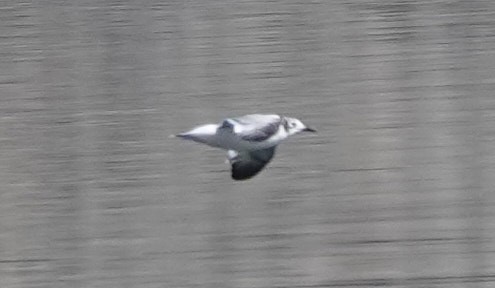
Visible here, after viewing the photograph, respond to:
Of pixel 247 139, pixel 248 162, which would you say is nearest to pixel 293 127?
pixel 248 162

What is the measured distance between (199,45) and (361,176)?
0.58 m

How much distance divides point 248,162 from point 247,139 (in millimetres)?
145

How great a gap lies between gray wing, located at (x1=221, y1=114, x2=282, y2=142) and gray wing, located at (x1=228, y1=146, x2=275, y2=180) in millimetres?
54

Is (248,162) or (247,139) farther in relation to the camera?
(248,162)

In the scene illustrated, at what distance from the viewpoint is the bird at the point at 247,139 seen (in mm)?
2369

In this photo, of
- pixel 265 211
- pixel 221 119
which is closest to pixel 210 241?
pixel 265 211

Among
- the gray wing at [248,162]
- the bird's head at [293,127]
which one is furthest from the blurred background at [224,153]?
the gray wing at [248,162]

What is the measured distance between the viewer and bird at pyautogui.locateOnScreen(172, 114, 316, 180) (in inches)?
93.3

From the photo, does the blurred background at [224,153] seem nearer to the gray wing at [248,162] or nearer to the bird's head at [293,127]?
the bird's head at [293,127]

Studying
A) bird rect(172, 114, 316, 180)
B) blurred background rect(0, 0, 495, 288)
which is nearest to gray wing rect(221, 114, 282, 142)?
bird rect(172, 114, 316, 180)

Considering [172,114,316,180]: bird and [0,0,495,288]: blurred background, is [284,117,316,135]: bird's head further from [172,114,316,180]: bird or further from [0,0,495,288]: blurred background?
[0,0,495,288]: blurred background

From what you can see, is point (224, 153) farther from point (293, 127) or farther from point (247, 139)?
point (247, 139)

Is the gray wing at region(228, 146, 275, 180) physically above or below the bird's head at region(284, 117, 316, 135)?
below

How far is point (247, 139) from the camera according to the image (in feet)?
7.79
